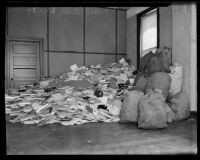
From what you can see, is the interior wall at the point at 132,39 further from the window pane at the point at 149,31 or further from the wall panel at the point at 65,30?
the wall panel at the point at 65,30

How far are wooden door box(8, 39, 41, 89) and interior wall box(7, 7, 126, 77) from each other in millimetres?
196

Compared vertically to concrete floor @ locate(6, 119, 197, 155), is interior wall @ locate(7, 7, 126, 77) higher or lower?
higher

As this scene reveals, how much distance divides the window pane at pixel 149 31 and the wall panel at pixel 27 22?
8.99ft

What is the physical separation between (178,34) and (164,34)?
662 mm

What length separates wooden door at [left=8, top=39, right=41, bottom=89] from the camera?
224 inches

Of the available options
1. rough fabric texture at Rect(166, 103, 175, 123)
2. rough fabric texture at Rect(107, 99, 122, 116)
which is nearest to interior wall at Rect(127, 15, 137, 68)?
rough fabric texture at Rect(107, 99, 122, 116)

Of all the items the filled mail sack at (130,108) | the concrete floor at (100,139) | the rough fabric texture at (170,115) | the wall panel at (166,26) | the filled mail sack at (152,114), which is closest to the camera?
Result: the concrete floor at (100,139)

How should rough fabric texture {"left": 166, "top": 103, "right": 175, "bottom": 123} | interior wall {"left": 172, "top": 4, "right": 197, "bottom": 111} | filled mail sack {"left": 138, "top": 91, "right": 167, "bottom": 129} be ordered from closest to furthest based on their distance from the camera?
1. filled mail sack {"left": 138, "top": 91, "right": 167, "bottom": 129}
2. rough fabric texture {"left": 166, "top": 103, "right": 175, "bottom": 123}
3. interior wall {"left": 172, "top": 4, "right": 197, "bottom": 111}

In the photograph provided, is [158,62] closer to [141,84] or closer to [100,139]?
[141,84]

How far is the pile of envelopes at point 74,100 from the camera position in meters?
3.33

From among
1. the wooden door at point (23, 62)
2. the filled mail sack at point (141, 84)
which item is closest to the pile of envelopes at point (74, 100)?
the filled mail sack at point (141, 84)

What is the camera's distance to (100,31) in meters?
6.45

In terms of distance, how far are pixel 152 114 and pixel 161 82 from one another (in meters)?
0.95

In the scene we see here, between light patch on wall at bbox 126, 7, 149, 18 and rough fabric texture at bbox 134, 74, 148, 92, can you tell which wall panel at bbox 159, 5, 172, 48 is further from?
light patch on wall at bbox 126, 7, 149, 18
